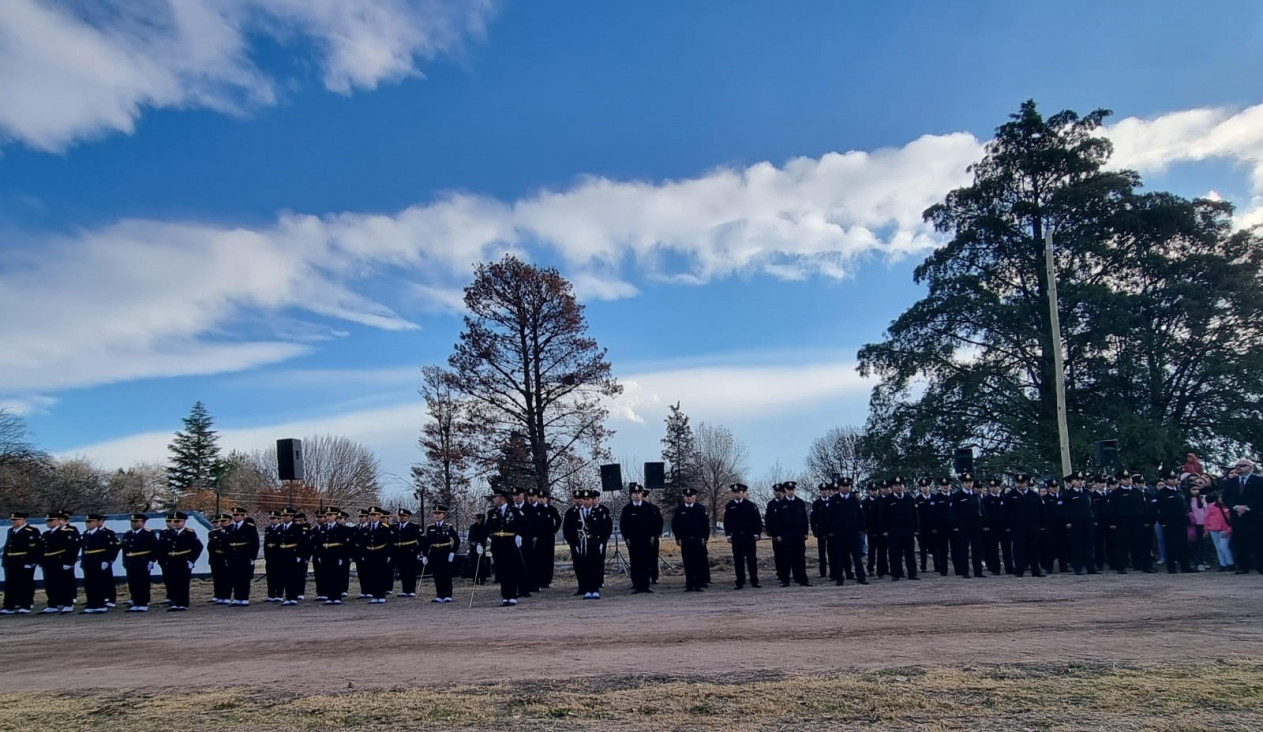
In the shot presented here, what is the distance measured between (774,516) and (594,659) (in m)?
7.59

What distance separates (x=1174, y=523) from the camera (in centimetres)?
1517

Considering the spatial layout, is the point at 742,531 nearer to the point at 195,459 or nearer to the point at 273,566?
the point at 273,566

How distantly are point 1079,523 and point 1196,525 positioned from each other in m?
2.57

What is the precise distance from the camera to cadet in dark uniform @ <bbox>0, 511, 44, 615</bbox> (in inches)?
591

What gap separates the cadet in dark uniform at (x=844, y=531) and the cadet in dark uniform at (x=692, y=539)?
7.66 feet

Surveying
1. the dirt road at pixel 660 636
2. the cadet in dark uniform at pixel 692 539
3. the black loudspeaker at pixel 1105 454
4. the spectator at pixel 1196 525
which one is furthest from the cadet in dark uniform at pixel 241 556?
the black loudspeaker at pixel 1105 454

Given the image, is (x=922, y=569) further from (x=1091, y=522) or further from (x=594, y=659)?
(x=594, y=659)

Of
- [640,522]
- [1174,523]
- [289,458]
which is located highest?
[289,458]

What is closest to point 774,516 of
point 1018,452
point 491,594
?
point 491,594

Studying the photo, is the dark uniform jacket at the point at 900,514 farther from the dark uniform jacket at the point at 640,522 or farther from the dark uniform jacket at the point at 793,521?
the dark uniform jacket at the point at 640,522

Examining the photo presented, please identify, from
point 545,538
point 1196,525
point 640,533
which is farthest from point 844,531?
point 1196,525

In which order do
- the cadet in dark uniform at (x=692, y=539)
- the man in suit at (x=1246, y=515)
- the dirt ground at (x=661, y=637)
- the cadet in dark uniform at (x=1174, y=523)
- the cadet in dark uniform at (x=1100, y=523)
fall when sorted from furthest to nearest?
the cadet in dark uniform at (x=1100, y=523) < the cadet in dark uniform at (x=1174, y=523) < the cadet in dark uniform at (x=692, y=539) < the man in suit at (x=1246, y=515) < the dirt ground at (x=661, y=637)

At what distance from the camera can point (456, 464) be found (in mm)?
27375

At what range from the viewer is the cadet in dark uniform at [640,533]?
1473cm
